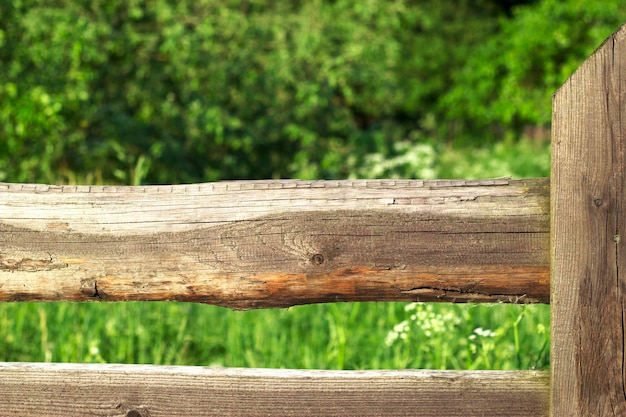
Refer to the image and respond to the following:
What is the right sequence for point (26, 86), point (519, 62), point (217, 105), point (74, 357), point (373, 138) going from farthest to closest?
point (519, 62) < point (373, 138) < point (217, 105) < point (26, 86) < point (74, 357)

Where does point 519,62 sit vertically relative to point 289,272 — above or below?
above

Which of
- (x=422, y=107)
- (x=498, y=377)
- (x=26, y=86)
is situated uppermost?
(x=422, y=107)

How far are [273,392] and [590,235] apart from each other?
2.14 ft

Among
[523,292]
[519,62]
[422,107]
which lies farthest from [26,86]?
[422,107]

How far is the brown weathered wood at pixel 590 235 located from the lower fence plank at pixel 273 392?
0.09 metres

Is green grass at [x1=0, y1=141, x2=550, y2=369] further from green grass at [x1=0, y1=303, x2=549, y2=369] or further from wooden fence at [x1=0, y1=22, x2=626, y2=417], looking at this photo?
wooden fence at [x1=0, y1=22, x2=626, y2=417]

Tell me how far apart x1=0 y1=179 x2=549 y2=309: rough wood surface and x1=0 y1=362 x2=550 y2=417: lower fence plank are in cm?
14

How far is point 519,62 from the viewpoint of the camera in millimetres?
13156

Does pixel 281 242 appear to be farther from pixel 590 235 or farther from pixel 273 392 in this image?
pixel 590 235

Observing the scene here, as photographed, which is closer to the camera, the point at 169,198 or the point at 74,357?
the point at 169,198

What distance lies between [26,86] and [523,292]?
5.14m

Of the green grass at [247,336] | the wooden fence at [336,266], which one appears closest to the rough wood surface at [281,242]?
the wooden fence at [336,266]

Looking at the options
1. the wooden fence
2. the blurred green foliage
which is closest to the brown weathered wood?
the wooden fence

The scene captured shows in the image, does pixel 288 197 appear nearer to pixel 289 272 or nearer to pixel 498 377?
pixel 289 272
